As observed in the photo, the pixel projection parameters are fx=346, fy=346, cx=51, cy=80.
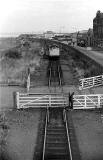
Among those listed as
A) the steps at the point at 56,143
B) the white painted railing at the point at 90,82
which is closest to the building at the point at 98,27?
the white painted railing at the point at 90,82

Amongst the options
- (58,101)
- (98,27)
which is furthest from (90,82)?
(98,27)

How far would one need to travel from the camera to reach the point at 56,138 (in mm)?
13703

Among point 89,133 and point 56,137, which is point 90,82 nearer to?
point 89,133

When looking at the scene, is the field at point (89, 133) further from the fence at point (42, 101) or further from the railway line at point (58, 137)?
the fence at point (42, 101)

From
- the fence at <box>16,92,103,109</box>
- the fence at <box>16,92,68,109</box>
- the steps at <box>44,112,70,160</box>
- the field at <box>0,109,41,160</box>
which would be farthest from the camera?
the fence at <box>16,92,68,109</box>

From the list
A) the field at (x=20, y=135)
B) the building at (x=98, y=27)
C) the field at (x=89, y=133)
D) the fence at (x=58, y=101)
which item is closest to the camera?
the field at (x=20, y=135)

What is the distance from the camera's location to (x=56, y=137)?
45.4 feet

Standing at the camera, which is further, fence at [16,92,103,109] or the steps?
fence at [16,92,103,109]

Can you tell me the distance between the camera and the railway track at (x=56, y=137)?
1168 cm

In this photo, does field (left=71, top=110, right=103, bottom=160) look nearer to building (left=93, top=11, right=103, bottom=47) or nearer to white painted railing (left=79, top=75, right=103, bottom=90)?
white painted railing (left=79, top=75, right=103, bottom=90)

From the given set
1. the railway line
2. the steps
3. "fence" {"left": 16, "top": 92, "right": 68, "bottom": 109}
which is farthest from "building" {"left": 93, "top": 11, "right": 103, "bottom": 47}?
the steps

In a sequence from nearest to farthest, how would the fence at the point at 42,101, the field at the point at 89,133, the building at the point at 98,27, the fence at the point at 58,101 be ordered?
1. the field at the point at 89,133
2. the fence at the point at 58,101
3. the fence at the point at 42,101
4. the building at the point at 98,27

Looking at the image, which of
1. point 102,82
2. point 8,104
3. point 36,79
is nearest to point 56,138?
point 8,104

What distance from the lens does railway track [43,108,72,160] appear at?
38.3 feet
